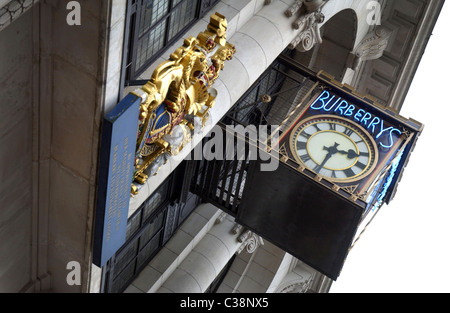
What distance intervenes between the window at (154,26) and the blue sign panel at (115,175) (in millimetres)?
1020

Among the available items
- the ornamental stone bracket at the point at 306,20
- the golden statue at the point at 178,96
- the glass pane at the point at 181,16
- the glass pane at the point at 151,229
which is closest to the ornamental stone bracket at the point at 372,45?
the ornamental stone bracket at the point at 306,20

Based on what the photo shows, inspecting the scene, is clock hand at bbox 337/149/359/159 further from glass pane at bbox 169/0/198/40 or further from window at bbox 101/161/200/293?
glass pane at bbox 169/0/198/40

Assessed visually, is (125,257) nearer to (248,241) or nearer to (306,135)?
(306,135)

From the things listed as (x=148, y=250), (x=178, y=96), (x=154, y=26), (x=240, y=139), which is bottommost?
(x=148, y=250)

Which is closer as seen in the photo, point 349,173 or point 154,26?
point 154,26

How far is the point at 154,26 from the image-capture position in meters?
17.6

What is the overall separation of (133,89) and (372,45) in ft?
43.8

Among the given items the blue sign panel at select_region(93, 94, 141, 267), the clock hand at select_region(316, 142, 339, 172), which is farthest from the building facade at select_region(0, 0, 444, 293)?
the clock hand at select_region(316, 142, 339, 172)

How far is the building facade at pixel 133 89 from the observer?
48.5 ft

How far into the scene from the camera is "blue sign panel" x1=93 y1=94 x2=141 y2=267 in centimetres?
1514

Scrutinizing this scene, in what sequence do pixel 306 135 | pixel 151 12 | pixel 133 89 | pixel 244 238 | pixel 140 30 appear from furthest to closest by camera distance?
pixel 244 238
pixel 306 135
pixel 151 12
pixel 140 30
pixel 133 89

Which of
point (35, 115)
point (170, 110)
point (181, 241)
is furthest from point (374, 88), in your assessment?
point (35, 115)

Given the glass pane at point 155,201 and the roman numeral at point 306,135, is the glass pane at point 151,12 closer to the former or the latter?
the roman numeral at point 306,135

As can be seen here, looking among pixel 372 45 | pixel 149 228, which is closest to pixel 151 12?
pixel 149 228
